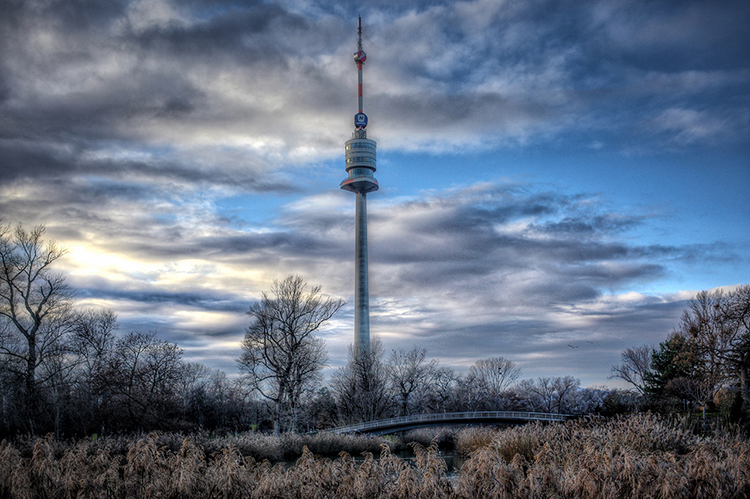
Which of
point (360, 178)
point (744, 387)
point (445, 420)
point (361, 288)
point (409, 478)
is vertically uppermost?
point (360, 178)

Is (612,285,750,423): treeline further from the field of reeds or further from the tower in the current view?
the tower

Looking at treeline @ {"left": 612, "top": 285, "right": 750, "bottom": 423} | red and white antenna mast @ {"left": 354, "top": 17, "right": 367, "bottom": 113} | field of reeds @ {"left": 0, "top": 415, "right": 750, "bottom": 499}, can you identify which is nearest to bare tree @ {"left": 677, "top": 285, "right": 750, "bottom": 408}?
treeline @ {"left": 612, "top": 285, "right": 750, "bottom": 423}

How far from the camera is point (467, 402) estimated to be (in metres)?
81.5

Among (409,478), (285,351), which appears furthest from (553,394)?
(409,478)

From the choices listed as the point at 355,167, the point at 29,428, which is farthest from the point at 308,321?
the point at 355,167

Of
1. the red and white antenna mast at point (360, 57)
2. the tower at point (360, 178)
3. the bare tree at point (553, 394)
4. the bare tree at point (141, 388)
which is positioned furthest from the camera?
the red and white antenna mast at point (360, 57)

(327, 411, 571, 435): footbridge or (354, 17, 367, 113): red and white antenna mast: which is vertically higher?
(354, 17, 367, 113): red and white antenna mast

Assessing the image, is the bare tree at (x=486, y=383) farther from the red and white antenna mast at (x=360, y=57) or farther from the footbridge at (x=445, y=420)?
the red and white antenna mast at (x=360, y=57)

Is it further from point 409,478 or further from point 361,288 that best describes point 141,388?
point 361,288

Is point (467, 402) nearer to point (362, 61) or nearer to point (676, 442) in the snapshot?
point (676, 442)

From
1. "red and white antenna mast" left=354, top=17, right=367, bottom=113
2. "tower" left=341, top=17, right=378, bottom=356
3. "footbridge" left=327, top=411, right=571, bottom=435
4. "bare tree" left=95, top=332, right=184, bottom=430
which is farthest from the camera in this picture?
"red and white antenna mast" left=354, top=17, right=367, bottom=113

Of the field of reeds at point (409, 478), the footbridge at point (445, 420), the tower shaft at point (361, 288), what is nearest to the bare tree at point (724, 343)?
the footbridge at point (445, 420)

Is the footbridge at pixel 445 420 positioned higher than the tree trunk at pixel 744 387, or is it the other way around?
the tree trunk at pixel 744 387

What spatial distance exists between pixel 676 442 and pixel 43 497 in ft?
63.4
